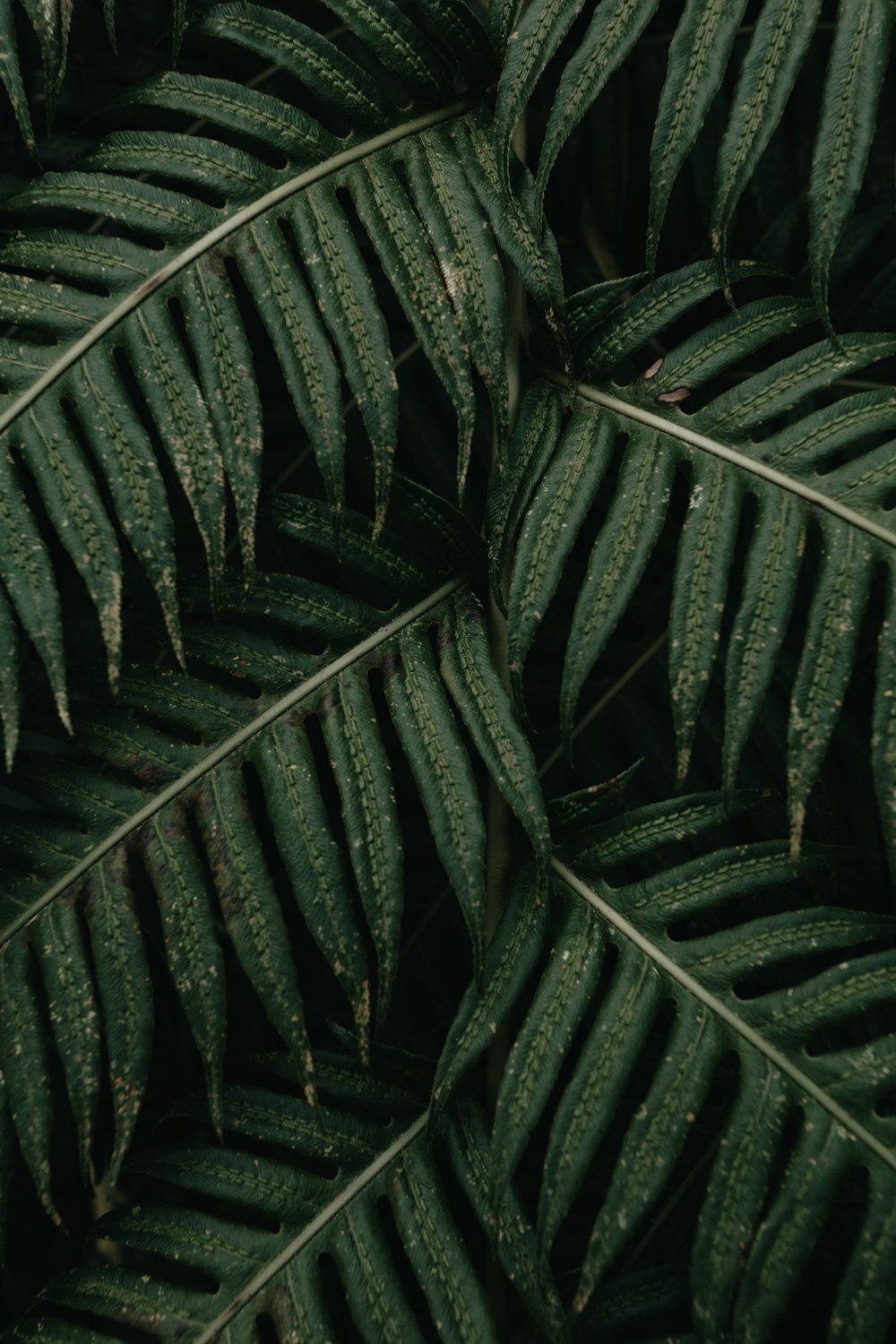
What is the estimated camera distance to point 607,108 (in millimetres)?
1172

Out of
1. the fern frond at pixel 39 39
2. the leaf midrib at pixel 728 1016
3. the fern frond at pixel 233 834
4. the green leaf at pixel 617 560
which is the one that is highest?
the fern frond at pixel 39 39

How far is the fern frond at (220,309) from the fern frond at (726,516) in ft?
0.30

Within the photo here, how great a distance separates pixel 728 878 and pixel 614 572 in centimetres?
25

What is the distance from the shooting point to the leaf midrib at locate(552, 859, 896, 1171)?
72 cm

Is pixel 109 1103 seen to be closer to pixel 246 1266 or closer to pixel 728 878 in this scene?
pixel 246 1266

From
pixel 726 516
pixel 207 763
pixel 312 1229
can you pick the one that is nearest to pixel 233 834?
pixel 207 763

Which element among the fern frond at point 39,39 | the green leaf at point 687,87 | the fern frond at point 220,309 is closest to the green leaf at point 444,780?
the fern frond at point 220,309

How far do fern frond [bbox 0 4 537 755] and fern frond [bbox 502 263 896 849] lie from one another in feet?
0.30

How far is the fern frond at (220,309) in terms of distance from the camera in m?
0.79

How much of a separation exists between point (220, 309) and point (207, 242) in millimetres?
59

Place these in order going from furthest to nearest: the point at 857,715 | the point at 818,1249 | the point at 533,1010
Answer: the point at 857,715, the point at 818,1249, the point at 533,1010

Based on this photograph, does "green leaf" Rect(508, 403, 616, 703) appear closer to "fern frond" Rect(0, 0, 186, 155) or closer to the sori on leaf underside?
the sori on leaf underside

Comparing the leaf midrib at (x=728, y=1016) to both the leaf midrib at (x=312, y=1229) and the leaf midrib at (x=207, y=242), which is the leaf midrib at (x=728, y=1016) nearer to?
the leaf midrib at (x=312, y=1229)

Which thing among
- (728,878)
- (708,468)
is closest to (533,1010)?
(728,878)
